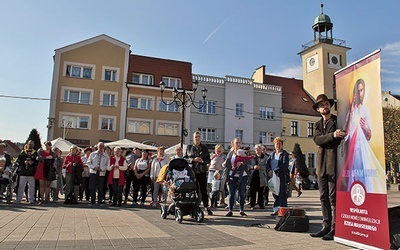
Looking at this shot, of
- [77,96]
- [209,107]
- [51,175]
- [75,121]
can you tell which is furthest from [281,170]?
[209,107]

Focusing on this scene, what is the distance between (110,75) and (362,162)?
33456 millimetres

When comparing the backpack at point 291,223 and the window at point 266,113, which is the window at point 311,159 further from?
the backpack at point 291,223

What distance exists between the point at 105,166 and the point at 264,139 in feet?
104

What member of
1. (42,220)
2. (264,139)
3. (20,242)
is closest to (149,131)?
(264,139)

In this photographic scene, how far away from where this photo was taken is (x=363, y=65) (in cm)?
493

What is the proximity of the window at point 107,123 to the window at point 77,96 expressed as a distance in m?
2.37

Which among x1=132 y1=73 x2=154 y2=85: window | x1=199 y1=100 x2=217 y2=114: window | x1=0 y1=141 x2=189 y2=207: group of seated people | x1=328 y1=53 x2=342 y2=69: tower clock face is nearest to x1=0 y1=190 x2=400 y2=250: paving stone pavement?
x1=0 y1=141 x2=189 y2=207: group of seated people

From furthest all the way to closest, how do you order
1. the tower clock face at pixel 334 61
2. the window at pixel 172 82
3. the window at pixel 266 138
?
the tower clock face at pixel 334 61
the window at pixel 266 138
the window at pixel 172 82

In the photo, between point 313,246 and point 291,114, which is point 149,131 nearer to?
point 291,114

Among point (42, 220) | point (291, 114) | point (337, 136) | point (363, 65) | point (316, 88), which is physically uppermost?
point (316, 88)

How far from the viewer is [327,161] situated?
574 cm

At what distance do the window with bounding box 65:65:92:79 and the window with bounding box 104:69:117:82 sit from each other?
1.58 metres

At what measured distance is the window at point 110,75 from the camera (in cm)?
3541

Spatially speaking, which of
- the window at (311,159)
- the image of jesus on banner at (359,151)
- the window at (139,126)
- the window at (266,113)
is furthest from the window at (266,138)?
the image of jesus on banner at (359,151)
